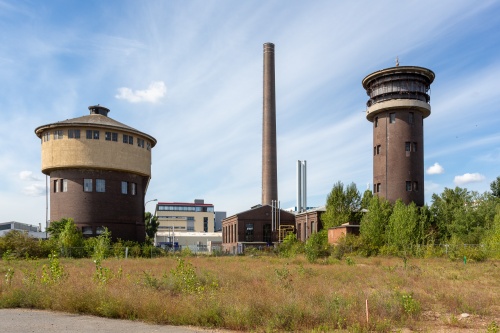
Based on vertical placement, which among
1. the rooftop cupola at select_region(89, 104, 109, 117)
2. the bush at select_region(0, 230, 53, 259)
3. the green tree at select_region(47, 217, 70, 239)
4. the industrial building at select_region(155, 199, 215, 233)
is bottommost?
the industrial building at select_region(155, 199, 215, 233)

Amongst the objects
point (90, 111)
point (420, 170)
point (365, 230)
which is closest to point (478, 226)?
point (420, 170)

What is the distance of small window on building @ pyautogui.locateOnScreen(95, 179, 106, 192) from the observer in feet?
129

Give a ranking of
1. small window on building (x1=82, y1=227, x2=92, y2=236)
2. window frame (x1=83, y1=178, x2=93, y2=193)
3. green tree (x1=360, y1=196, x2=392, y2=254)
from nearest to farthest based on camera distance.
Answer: green tree (x1=360, y1=196, x2=392, y2=254), window frame (x1=83, y1=178, x2=93, y2=193), small window on building (x1=82, y1=227, x2=92, y2=236)

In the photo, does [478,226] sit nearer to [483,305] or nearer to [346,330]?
[483,305]

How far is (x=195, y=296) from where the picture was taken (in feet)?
37.2

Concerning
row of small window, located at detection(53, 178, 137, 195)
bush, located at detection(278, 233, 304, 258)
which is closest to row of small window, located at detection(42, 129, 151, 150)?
row of small window, located at detection(53, 178, 137, 195)

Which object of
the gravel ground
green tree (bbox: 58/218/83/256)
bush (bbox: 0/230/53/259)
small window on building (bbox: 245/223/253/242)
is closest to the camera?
the gravel ground

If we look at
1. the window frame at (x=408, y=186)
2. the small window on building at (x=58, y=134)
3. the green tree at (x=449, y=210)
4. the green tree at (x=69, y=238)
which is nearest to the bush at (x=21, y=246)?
the green tree at (x=69, y=238)

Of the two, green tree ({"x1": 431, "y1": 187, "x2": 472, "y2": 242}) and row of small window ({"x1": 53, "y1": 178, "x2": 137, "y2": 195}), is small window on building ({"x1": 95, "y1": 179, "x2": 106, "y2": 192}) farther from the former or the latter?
green tree ({"x1": 431, "y1": 187, "x2": 472, "y2": 242})

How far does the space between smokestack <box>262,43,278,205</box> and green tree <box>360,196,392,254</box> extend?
17.5 m

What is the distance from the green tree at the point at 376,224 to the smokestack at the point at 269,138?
57.5 ft

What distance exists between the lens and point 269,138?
5400 cm

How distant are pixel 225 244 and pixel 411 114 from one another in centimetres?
3308

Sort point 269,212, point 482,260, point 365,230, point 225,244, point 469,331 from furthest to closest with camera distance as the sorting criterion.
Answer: point 225,244 → point 269,212 → point 365,230 → point 482,260 → point 469,331
